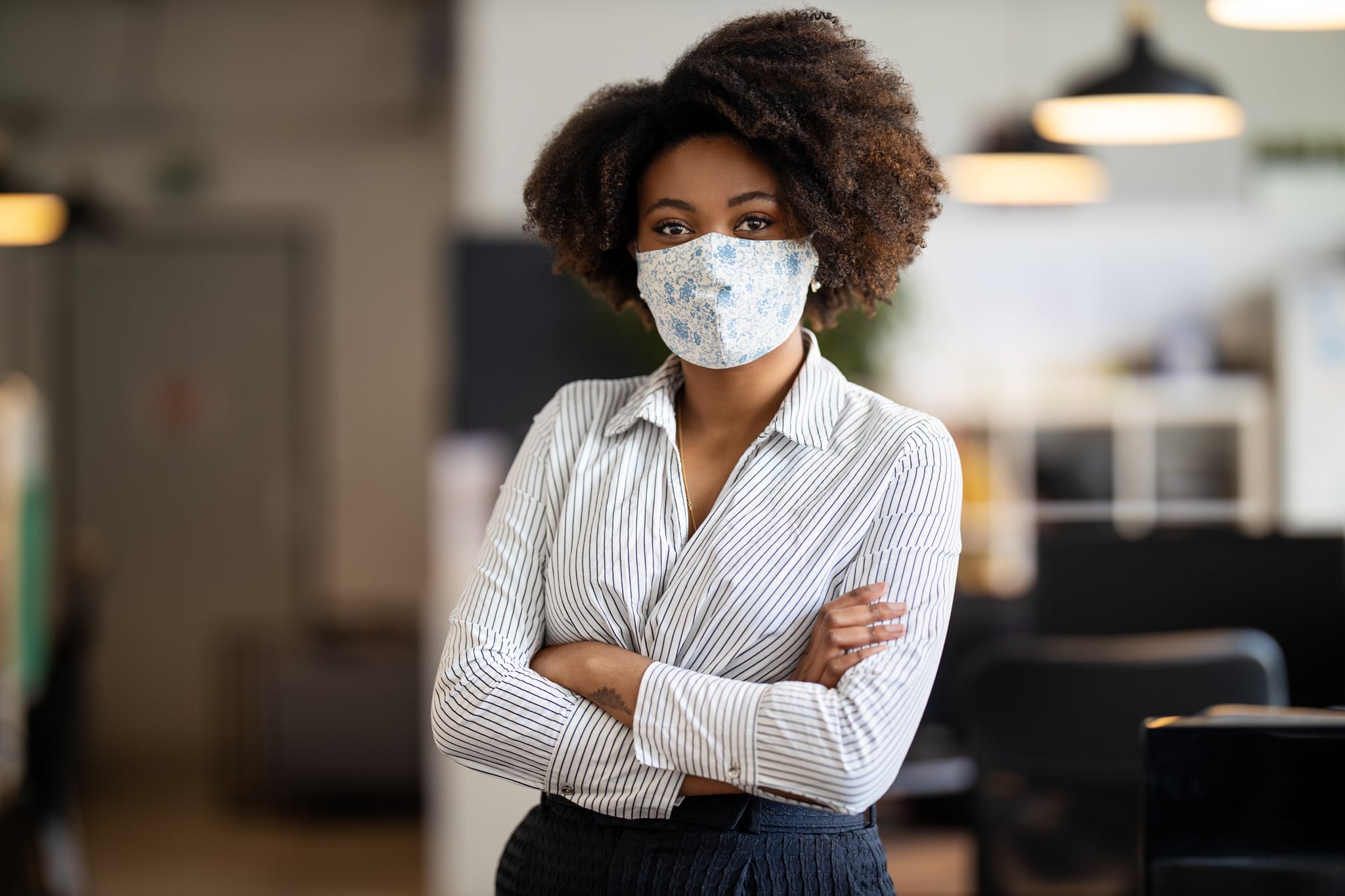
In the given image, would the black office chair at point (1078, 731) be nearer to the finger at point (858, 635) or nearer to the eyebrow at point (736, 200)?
the finger at point (858, 635)

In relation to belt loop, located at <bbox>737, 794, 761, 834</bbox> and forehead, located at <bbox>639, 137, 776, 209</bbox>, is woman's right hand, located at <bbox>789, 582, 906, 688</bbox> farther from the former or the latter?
forehead, located at <bbox>639, 137, 776, 209</bbox>

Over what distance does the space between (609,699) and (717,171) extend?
1.66 feet

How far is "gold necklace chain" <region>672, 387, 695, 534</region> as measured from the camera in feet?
4.45

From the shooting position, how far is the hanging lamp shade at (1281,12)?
2438mm

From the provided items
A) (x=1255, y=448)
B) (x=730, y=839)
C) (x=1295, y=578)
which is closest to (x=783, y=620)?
(x=730, y=839)

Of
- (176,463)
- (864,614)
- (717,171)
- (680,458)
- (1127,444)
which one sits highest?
(717,171)

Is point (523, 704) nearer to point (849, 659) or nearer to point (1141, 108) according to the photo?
point (849, 659)

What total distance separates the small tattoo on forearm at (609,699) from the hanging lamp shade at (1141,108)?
7.27ft

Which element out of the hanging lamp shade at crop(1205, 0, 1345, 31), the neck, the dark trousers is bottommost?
the dark trousers

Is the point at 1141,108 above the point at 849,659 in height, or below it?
above

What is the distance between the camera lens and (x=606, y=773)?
129 centimetres

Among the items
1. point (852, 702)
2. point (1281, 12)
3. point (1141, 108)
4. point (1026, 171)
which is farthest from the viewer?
point (1026, 171)

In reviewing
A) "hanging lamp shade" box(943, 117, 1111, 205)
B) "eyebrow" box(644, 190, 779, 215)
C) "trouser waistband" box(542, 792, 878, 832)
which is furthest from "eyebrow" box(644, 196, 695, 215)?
"hanging lamp shade" box(943, 117, 1111, 205)

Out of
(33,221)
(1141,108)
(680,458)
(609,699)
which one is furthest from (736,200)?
(33,221)
